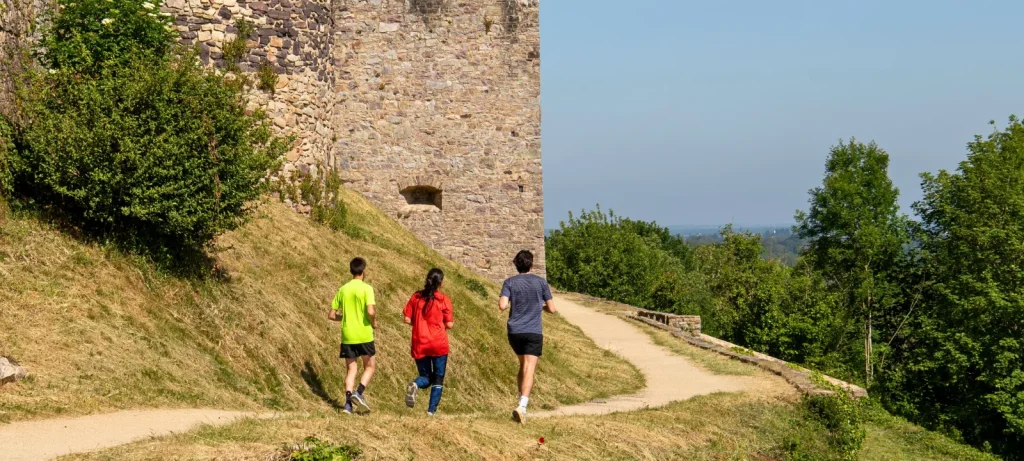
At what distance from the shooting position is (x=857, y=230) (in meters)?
43.7

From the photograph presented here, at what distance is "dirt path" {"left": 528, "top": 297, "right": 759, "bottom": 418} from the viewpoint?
1358cm

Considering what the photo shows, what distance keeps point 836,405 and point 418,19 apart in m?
13.6

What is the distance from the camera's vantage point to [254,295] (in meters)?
11.7

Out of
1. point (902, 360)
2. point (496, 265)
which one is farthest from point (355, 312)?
point (902, 360)

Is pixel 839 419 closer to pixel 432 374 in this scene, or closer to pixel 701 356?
pixel 701 356

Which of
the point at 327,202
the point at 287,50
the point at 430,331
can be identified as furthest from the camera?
the point at 327,202

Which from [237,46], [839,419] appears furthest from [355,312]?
[839,419]

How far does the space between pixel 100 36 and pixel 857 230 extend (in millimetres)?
37226

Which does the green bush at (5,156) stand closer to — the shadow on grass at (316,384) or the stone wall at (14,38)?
the stone wall at (14,38)

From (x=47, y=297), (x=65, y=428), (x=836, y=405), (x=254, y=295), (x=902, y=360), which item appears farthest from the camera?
(x=902, y=360)

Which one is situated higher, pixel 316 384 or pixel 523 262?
pixel 523 262

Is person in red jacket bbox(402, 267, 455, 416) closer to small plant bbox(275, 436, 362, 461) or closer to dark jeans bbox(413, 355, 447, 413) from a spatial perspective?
dark jeans bbox(413, 355, 447, 413)

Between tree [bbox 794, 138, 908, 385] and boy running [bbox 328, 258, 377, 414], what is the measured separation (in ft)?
114

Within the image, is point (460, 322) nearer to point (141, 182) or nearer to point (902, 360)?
point (141, 182)
